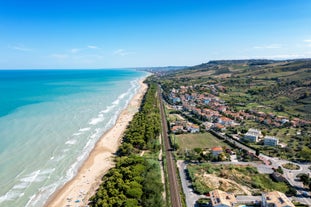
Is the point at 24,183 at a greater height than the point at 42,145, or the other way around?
the point at 42,145

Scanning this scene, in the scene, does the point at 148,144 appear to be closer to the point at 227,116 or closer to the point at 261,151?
the point at 261,151

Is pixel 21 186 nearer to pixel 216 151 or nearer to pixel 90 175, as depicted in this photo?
pixel 90 175

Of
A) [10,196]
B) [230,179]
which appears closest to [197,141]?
[230,179]

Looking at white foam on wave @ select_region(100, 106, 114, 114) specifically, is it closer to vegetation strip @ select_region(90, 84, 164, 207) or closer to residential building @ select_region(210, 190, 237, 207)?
vegetation strip @ select_region(90, 84, 164, 207)

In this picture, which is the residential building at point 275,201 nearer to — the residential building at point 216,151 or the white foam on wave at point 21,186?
the residential building at point 216,151

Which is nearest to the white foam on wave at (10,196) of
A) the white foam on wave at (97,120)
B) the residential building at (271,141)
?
the white foam on wave at (97,120)

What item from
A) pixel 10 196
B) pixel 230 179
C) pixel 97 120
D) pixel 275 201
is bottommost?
pixel 230 179
